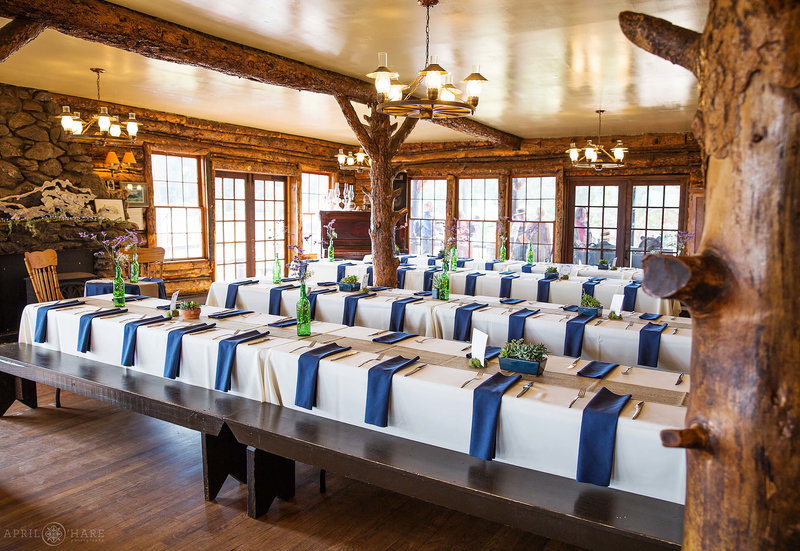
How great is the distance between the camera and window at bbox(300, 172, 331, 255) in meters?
12.9

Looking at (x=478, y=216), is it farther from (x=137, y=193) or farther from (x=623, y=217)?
(x=137, y=193)

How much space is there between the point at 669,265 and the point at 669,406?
1609 mm

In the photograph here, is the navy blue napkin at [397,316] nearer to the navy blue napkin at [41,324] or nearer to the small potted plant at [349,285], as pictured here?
the small potted plant at [349,285]

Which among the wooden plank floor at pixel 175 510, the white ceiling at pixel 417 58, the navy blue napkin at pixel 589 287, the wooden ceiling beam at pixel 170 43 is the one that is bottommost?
the wooden plank floor at pixel 175 510

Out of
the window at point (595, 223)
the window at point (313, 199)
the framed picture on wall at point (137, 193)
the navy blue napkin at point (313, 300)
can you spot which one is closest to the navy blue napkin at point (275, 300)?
the navy blue napkin at point (313, 300)

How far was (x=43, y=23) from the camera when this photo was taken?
12.9ft

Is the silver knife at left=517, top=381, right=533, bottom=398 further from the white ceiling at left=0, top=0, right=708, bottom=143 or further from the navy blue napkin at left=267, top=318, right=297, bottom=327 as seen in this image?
the white ceiling at left=0, top=0, right=708, bottom=143

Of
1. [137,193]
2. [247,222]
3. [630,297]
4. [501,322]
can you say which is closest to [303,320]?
[501,322]

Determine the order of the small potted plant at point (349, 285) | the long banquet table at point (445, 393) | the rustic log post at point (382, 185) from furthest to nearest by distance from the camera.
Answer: the rustic log post at point (382, 185), the small potted plant at point (349, 285), the long banquet table at point (445, 393)

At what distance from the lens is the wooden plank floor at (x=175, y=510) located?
9.57 feet

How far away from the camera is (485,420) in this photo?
2602 millimetres

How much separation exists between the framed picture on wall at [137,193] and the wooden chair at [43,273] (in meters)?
3.11

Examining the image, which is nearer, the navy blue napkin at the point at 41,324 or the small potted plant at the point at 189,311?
the small potted plant at the point at 189,311

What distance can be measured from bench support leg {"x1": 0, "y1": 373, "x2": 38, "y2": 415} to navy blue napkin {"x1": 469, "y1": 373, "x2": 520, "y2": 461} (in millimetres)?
3888
